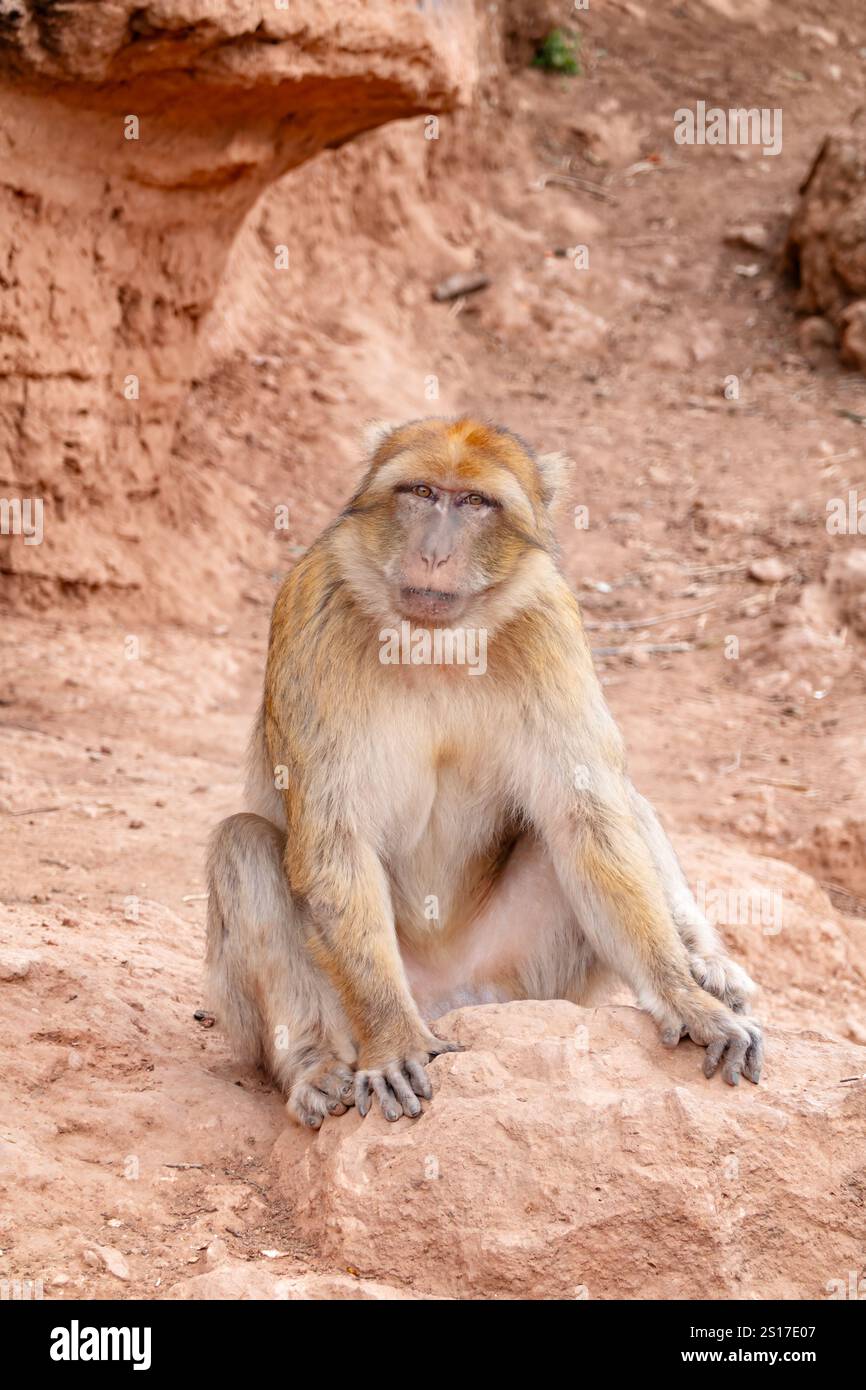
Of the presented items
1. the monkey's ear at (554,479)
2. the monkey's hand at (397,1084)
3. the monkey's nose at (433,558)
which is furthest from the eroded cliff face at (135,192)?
the monkey's hand at (397,1084)

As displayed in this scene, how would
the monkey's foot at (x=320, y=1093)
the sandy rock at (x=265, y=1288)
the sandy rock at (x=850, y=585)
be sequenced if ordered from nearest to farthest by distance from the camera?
the sandy rock at (x=265, y=1288) → the monkey's foot at (x=320, y=1093) → the sandy rock at (x=850, y=585)

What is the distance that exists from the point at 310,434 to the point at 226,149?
10.0ft

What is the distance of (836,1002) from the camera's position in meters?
6.68

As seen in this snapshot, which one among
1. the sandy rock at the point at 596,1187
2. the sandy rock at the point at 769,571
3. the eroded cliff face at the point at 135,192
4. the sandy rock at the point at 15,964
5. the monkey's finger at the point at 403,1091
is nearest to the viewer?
the sandy rock at the point at 596,1187

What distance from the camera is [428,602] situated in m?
4.09

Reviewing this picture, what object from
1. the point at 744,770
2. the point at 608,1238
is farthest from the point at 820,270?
the point at 608,1238

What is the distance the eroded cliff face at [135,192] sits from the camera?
7219 millimetres

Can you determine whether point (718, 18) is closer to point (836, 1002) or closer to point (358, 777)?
point (836, 1002)

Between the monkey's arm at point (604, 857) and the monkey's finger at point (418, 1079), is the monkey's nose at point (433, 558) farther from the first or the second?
the monkey's finger at point (418, 1079)

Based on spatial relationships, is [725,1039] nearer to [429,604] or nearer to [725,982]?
[725,982]

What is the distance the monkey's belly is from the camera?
4.63m

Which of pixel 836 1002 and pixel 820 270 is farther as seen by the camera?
pixel 820 270

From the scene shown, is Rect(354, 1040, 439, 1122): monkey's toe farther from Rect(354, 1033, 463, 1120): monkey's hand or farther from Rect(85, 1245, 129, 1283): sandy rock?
Rect(85, 1245, 129, 1283): sandy rock

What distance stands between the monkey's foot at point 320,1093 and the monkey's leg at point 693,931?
101 centimetres
